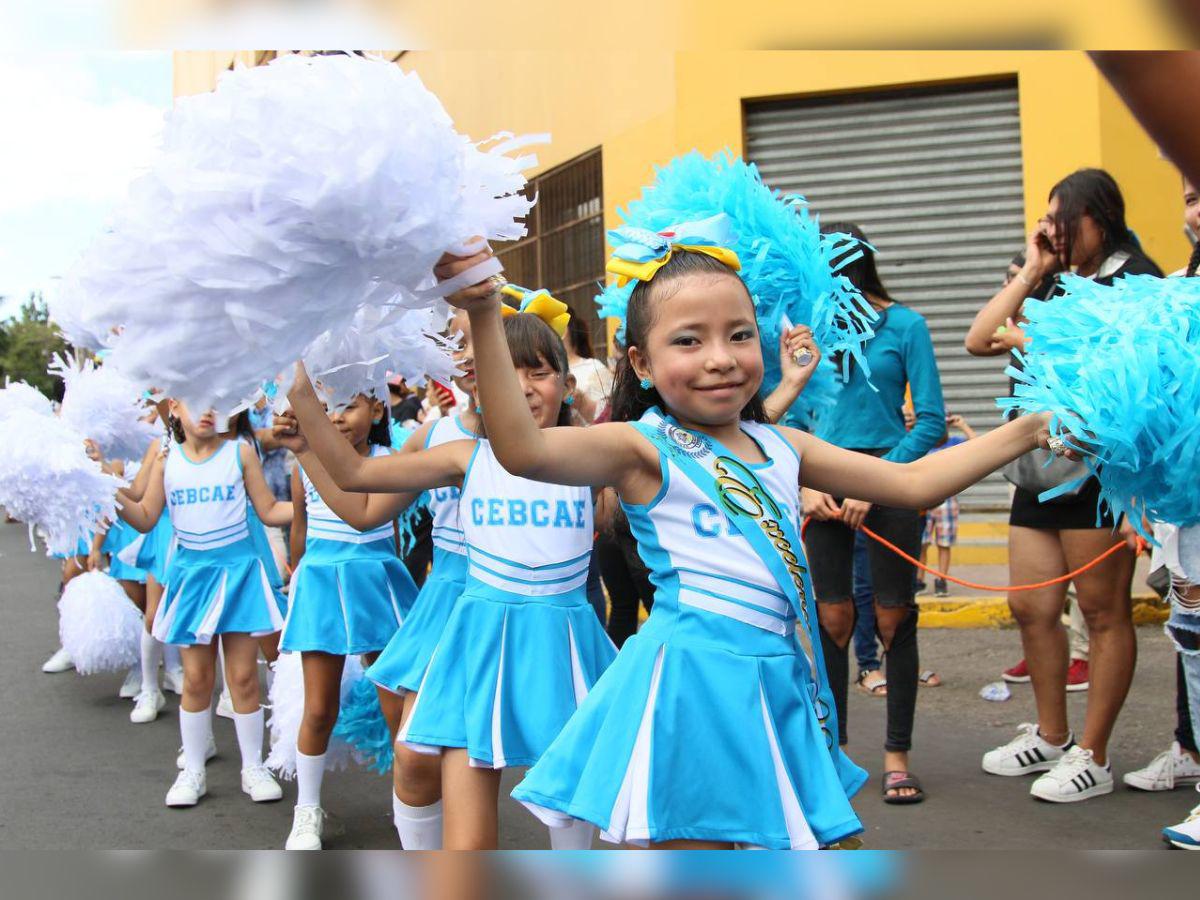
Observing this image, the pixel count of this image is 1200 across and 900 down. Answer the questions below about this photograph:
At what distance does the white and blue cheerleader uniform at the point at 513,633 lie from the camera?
298cm

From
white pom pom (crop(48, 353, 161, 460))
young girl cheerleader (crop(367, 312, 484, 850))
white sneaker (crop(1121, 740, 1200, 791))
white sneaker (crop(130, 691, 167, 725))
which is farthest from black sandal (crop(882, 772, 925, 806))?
white sneaker (crop(130, 691, 167, 725))

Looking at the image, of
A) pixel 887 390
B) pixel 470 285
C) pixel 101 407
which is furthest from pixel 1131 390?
pixel 101 407

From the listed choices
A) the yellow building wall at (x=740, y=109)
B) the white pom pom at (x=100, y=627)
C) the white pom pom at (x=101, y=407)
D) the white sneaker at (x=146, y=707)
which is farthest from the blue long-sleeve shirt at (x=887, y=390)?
the white pom pom at (x=100, y=627)

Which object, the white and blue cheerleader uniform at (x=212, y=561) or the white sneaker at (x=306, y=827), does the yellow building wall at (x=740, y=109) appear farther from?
the white sneaker at (x=306, y=827)

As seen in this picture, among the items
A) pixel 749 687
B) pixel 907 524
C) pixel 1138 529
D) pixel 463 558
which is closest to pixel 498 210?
pixel 749 687

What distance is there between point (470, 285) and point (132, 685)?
20.1ft

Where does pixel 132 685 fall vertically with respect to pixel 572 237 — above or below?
below

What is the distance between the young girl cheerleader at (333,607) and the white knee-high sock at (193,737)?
2.48ft

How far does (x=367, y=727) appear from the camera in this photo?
424 centimetres

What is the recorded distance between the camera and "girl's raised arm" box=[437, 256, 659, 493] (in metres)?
1.64

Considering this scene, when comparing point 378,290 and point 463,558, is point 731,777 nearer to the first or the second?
point 378,290

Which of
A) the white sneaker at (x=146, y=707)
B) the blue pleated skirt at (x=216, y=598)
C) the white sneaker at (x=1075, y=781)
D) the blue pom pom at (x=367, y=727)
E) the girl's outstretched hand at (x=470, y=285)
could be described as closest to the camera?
the girl's outstretched hand at (x=470, y=285)

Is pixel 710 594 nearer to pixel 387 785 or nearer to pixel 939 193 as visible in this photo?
pixel 387 785

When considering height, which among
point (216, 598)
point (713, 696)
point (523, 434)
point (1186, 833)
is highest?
point (523, 434)
